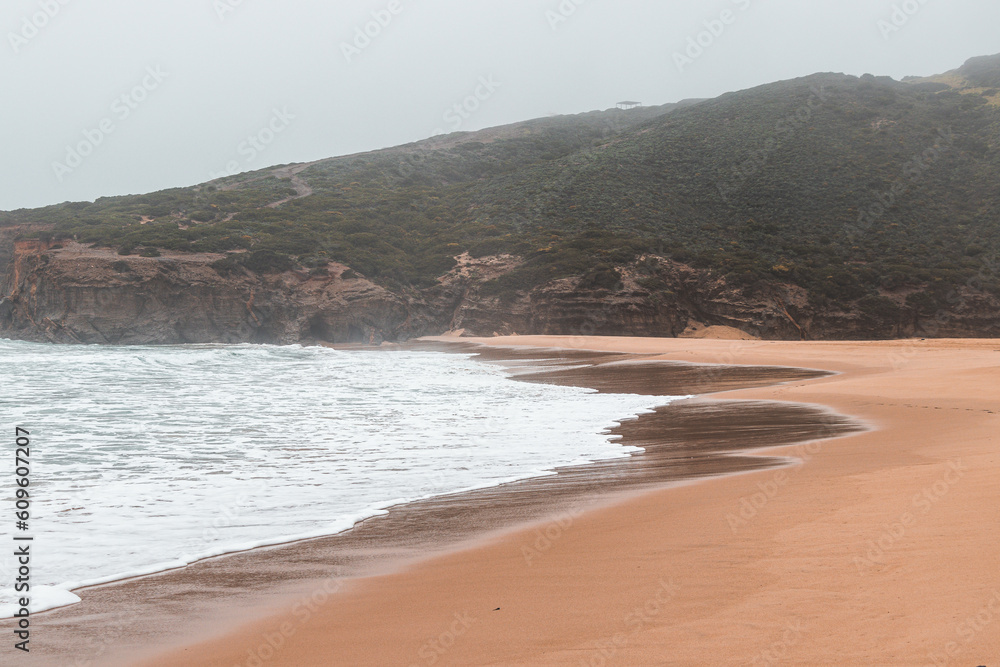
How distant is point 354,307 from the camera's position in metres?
45.8

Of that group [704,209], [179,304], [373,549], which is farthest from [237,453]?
[704,209]

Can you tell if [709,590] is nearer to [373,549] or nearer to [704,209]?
[373,549]

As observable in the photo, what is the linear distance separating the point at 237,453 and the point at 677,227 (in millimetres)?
47139

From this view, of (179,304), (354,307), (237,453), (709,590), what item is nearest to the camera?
(709,590)

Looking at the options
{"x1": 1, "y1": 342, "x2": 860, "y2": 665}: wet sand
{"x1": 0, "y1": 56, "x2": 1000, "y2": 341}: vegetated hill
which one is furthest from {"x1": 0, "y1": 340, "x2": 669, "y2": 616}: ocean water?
{"x1": 0, "y1": 56, "x2": 1000, "y2": 341}: vegetated hill

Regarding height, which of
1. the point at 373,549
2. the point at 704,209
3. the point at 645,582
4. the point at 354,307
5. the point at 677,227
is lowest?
the point at 373,549

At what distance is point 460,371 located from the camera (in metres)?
19.8

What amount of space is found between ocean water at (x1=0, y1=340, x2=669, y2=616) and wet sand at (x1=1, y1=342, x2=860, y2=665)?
28 centimetres

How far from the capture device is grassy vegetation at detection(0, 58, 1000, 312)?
147 feet

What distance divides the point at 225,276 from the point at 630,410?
4073cm

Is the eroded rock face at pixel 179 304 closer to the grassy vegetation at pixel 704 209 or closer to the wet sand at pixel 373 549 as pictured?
the grassy vegetation at pixel 704 209

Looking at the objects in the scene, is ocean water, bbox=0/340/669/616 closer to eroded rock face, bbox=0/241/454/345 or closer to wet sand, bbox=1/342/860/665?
wet sand, bbox=1/342/860/665

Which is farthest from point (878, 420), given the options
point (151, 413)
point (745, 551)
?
point (151, 413)

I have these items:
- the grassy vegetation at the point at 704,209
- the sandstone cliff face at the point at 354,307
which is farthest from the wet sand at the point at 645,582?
the grassy vegetation at the point at 704,209
